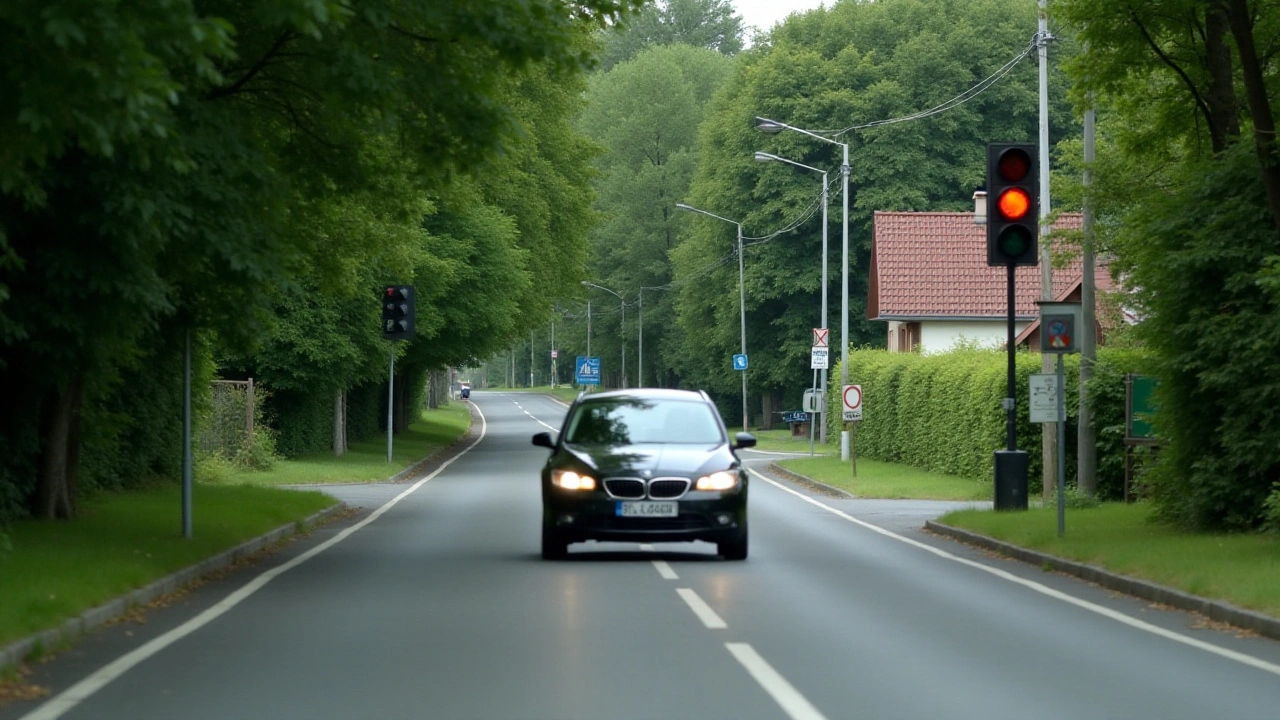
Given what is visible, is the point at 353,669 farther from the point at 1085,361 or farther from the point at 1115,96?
the point at 1085,361

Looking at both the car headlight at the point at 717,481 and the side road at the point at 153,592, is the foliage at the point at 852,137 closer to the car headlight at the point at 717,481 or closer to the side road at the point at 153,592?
the side road at the point at 153,592

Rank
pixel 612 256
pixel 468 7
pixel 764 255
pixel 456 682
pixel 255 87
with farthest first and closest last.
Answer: pixel 612 256 < pixel 764 255 < pixel 255 87 < pixel 468 7 < pixel 456 682

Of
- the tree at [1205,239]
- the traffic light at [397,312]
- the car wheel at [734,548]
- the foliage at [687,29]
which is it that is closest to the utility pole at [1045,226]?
the tree at [1205,239]

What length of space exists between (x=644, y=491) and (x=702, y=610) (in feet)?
12.5

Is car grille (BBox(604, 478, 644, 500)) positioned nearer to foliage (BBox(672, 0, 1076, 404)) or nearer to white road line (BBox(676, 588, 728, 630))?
white road line (BBox(676, 588, 728, 630))

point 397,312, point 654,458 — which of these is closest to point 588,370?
point 397,312

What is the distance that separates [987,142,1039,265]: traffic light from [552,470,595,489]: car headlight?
259 inches

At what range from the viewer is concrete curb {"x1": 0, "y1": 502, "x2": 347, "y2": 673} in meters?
10.5

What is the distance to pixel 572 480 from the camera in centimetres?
1719

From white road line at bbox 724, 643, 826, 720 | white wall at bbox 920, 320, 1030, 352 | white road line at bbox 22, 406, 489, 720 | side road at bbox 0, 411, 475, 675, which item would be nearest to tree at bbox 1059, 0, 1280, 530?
white road line at bbox 724, 643, 826, 720

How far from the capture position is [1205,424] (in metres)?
19.5

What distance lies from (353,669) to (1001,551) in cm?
1133

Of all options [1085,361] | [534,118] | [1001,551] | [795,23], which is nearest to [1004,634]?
[1001,551]

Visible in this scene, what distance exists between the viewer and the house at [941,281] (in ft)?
192
